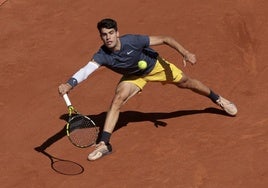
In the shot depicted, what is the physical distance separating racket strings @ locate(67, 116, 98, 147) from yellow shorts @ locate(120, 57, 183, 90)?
2.62 feet

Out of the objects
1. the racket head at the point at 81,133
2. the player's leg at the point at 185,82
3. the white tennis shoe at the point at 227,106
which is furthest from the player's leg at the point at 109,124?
the white tennis shoe at the point at 227,106

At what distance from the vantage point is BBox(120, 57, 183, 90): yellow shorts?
8859 mm

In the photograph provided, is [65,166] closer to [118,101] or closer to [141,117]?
[118,101]

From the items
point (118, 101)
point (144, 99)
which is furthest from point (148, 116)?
point (118, 101)

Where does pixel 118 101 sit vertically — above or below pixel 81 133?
above

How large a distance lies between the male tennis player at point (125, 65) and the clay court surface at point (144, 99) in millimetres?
477

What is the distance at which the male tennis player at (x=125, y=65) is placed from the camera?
326 inches

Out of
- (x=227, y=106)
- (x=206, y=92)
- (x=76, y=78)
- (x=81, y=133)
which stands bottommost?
(x=227, y=106)

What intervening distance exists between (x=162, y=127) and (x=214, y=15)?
3505mm

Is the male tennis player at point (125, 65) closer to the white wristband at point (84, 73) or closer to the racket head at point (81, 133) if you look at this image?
the white wristband at point (84, 73)

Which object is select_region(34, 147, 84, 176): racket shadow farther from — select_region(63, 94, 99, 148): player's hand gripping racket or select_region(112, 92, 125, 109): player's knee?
select_region(112, 92, 125, 109): player's knee

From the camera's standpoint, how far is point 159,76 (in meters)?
8.98

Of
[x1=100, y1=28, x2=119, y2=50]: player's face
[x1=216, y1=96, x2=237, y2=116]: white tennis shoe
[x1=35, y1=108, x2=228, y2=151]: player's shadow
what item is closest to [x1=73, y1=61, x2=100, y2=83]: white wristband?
[x1=100, y1=28, x2=119, y2=50]: player's face

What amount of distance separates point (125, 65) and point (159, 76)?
62 cm
